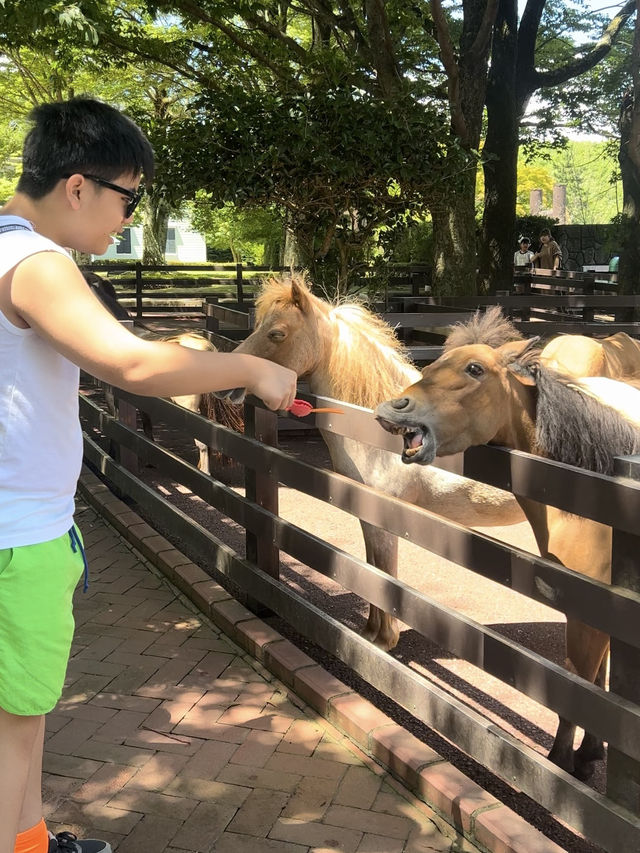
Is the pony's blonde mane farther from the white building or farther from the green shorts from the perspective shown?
the white building

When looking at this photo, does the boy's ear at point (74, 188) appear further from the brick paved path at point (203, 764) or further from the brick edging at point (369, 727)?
the brick edging at point (369, 727)

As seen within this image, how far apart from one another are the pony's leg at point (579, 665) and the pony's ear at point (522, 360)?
92 centimetres

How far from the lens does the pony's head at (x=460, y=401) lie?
306 centimetres

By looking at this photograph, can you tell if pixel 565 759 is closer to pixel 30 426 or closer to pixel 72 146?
pixel 30 426

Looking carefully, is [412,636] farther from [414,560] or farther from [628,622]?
[628,622]

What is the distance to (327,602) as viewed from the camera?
5.23 metres

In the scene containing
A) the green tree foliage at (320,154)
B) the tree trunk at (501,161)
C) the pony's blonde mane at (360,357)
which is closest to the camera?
the pony's blonde mane at (360,357)

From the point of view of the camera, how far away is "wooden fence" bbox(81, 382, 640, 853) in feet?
7.98

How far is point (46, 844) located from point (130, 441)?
4169mm

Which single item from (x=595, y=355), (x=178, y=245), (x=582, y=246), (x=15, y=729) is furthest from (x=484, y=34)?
(x=178, y=245)

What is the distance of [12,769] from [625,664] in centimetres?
167

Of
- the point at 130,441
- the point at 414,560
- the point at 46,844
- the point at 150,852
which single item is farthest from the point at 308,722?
the point at 130,441

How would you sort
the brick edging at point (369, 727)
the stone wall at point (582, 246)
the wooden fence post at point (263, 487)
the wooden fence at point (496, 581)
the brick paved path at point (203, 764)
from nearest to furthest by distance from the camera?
the wooden fence at point (496, 581), the brick edging at point (369, 727), the brick paved path at point (203, 764), the wooden fence post at point (263, 487), the stone wall at point (582, 246)

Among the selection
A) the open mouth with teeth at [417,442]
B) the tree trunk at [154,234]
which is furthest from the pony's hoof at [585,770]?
the tree trunk at [154,234]
